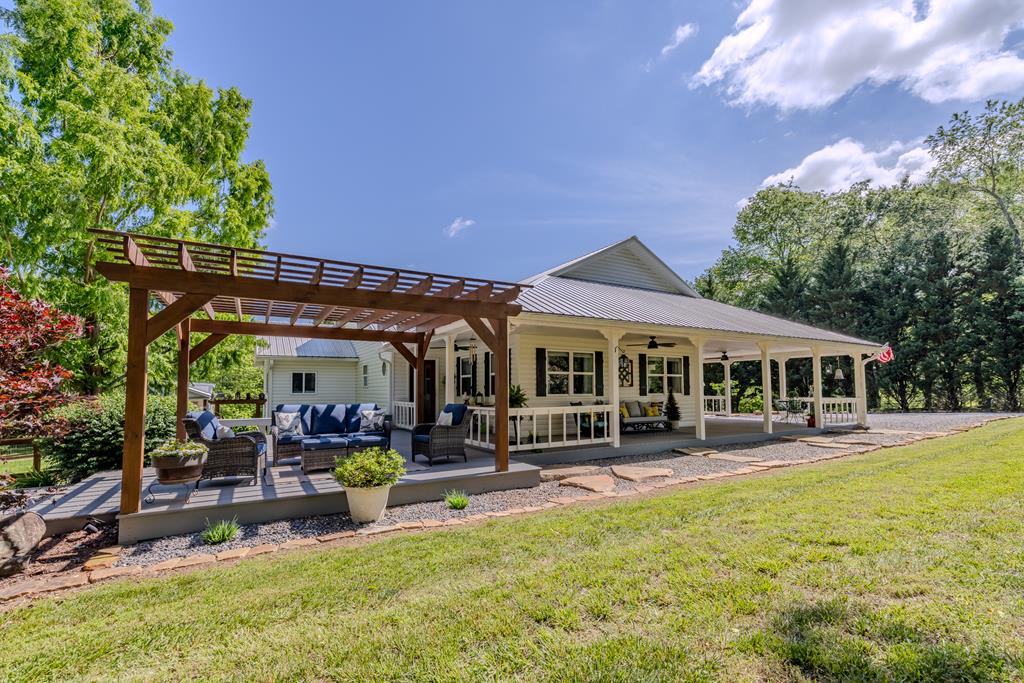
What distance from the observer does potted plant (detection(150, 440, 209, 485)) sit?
5.31 metres

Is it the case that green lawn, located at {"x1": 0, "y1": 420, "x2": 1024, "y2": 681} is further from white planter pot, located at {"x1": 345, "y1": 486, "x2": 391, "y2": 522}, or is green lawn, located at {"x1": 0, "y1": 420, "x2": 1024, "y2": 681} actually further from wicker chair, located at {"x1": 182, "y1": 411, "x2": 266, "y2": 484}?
wicker chair, located at {"x1": 182, "y1": 411, "x2": 266, "y2": 484}

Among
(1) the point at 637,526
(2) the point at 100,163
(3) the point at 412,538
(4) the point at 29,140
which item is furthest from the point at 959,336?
(4) the point at 29,140

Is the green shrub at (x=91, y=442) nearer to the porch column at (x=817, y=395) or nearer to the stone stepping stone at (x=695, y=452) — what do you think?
the stone stepping stone at (x=695, y=452)

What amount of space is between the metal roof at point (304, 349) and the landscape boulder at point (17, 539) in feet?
45.5

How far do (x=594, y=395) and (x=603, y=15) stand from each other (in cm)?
852

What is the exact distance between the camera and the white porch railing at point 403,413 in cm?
1317

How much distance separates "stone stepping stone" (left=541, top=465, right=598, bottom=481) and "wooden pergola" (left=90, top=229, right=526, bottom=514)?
101cm

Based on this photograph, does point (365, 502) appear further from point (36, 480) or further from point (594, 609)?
point (36, 480)

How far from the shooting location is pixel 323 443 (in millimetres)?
7254

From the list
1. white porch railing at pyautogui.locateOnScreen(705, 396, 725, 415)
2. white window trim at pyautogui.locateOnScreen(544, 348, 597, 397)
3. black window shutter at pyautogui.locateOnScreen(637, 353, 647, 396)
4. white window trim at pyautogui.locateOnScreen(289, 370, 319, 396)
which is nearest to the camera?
white window trim at pyautogui.locateOnScreen(544, 348, 597, 397)

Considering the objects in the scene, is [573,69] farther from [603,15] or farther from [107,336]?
[107,336]

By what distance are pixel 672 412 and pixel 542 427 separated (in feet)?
15.1

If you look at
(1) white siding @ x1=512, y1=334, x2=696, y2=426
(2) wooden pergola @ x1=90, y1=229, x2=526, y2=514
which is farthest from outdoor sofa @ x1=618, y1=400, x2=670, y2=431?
(2) wooden pergola @ x1=90, y1=229, x2=526, y2=514

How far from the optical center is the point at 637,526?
4.77 meters
